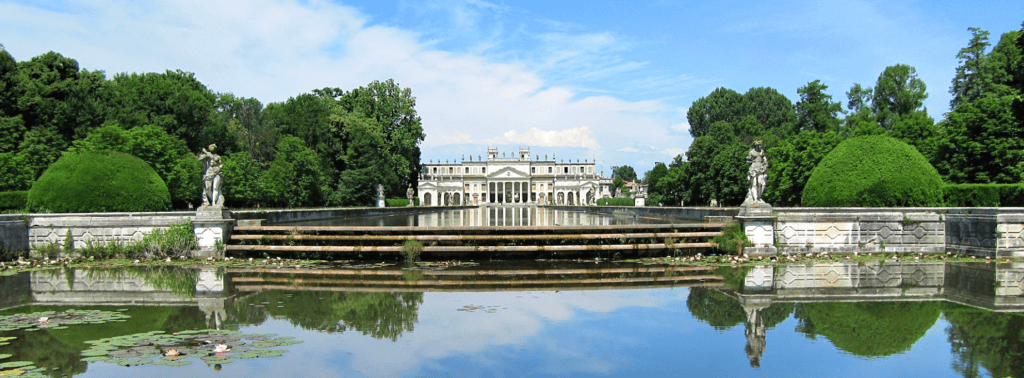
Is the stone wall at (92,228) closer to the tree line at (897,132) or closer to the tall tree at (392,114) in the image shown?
the tree line at (897,132)

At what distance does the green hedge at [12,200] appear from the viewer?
21797 mm

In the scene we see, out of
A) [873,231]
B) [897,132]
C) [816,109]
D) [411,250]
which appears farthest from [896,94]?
[411,250]

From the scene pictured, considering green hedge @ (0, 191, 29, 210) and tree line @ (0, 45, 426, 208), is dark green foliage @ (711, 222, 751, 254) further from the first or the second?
tree line @ (0, 45, 426, 208)

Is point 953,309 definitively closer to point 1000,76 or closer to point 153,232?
point 153,232

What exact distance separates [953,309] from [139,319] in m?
9.14

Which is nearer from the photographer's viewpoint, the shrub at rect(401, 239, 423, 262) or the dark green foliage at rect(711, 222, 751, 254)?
the shrub at rect(401, 239, 423, 262)

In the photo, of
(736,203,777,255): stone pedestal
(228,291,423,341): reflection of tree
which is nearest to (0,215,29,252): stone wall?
(228,291,423,341): reflection of tree

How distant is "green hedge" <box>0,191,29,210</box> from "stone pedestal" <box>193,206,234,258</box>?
14.0 meters

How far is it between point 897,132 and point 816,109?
12.5 meters

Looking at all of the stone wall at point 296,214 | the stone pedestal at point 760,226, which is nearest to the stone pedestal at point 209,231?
the stone wall at point 296,214

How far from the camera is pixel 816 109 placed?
42188mm

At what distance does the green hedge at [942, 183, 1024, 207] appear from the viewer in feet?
57.4

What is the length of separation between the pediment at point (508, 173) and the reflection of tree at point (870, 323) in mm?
115301

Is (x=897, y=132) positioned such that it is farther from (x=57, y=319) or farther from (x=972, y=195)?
(x=57, y=319)
